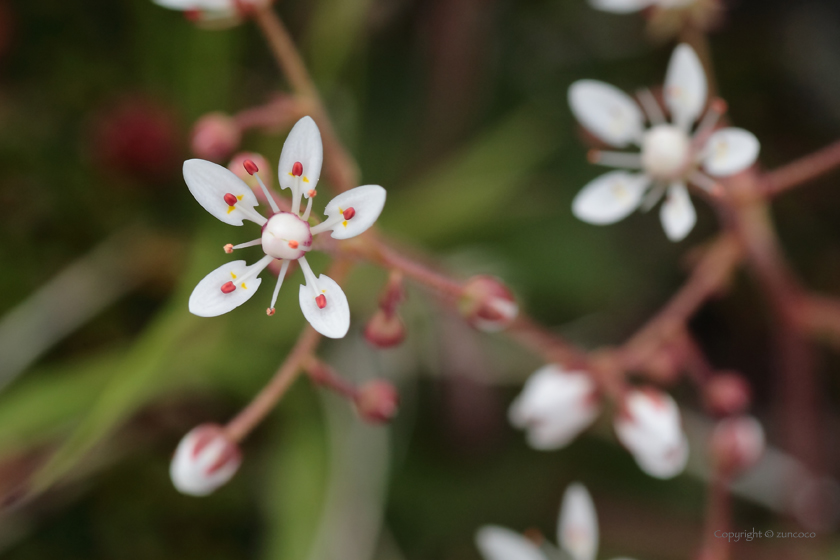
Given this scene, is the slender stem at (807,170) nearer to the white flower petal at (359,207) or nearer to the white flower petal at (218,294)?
the white flower petal at (359,207)

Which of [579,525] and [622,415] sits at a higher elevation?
[622,415]

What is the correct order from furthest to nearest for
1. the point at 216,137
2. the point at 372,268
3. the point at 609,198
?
the point at 372,268, the point at 609,198, the point at 216,137

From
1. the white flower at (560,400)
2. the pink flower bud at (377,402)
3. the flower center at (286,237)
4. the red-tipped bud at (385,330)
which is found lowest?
the white flower at (560,400)

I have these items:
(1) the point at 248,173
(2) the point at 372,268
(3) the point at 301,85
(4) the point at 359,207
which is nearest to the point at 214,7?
(3) the point at 301,85

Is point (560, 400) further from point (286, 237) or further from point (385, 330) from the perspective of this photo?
point (286, 237)

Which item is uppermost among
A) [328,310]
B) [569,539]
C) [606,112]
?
[328,310]

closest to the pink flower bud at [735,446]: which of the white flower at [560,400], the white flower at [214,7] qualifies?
the white flower at [560,400]

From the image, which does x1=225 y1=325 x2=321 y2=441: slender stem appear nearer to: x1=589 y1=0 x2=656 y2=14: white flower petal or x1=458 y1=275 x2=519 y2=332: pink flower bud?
x1=458 y1=275 x2=519 y2=332: pink flower bud
